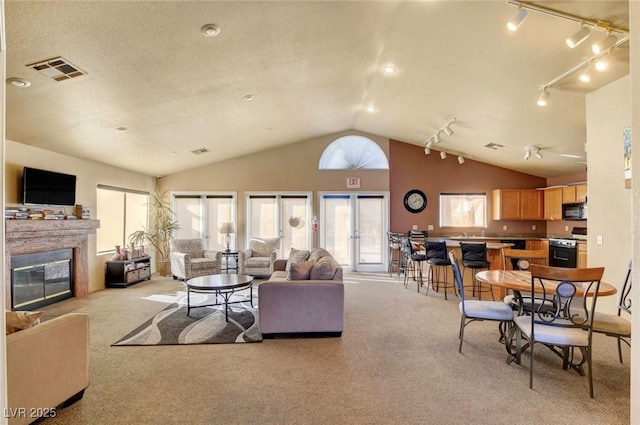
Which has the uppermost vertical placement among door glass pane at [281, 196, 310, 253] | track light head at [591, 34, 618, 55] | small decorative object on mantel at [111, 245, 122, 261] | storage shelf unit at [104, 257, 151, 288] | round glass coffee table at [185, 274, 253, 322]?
track light head at [591, 34, 618, 55]

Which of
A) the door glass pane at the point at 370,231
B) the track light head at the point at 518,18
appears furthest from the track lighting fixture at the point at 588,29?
the door glass pane at the point at 370,231

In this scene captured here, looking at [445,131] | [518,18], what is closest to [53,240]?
[518,18]

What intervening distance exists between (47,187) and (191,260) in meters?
2.64

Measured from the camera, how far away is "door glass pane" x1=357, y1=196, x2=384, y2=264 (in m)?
8.24

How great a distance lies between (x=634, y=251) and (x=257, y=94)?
463 cm

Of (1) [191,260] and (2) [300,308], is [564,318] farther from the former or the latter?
(1) [191,260]

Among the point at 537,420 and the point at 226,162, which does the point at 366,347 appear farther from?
the point at 226,162

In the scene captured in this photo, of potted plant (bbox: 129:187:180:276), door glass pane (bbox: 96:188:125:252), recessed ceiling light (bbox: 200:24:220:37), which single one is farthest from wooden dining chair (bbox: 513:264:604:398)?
potted plant (bbox: 129:187:180:276)

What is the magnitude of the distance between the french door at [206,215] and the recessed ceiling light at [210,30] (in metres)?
5.41

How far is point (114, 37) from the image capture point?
112 inches

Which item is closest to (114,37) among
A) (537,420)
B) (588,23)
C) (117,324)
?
(117,324)

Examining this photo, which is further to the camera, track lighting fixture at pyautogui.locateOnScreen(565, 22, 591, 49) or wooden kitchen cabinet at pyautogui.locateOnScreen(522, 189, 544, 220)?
wooden kitchen cabinet at pyautogui.locateOnScreen(522, 189, 544, 220)

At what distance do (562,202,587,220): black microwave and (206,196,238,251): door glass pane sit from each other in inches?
300

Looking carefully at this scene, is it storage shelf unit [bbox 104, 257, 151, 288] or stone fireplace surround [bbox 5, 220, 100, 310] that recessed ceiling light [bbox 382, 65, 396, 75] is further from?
storage shelf unit [bbox 104, 257, 151, 288]
